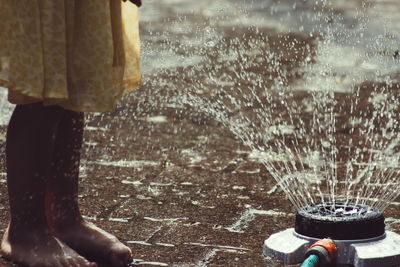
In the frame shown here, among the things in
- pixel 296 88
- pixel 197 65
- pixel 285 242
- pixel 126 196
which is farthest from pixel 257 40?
pixel 285 242

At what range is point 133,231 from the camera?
3.51 m

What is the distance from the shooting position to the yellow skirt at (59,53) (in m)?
2.95

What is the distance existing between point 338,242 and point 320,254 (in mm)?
138

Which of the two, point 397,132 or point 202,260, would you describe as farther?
point 397,132

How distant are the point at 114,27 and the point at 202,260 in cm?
78

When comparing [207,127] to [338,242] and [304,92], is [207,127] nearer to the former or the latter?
[304,92]

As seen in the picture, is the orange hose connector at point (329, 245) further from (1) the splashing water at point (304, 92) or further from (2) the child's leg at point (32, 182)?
(2) the child's leg at point (32, 182)

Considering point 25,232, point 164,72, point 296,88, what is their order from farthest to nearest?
point 164,72 → point 296,88 → point 25,232

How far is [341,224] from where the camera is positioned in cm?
313

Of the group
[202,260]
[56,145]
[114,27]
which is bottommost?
[202,260]

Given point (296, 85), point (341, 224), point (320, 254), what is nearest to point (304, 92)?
point (296, 85)

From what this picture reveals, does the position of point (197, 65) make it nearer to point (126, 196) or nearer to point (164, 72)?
point (164, 72)

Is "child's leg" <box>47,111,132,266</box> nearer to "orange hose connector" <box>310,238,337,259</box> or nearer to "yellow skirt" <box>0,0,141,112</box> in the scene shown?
"yellow skirt" <box>0,0,141,112</box>

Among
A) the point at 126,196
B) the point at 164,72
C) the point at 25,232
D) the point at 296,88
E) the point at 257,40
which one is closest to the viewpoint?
the point at 25,232
